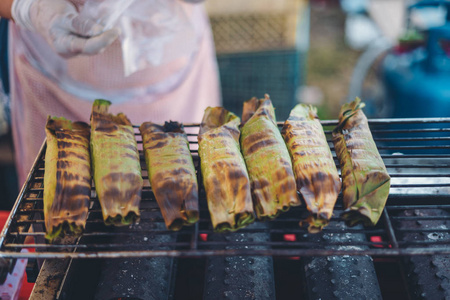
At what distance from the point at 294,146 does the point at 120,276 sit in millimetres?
1042

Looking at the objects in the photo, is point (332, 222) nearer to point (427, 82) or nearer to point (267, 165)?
point (267, 165)

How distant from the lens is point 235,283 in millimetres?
1768

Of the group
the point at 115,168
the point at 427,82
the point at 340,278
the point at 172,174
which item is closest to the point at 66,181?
the point at 115,168

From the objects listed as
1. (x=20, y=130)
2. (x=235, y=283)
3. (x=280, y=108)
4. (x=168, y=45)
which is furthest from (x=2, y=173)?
(x=280, y=108)

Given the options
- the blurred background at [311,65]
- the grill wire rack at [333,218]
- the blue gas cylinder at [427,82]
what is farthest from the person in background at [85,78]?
the blue gas cylinder at [427,82]

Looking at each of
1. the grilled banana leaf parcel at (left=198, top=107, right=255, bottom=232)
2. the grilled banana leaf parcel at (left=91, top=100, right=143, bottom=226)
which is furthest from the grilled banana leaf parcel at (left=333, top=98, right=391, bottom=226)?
the grilled banana leaf parcel at (left=91, top=100, right=143, bottom=226)

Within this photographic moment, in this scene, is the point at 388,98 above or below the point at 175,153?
above

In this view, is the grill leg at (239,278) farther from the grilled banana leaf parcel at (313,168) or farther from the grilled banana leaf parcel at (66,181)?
the grilled banana leaf parcel at (66,181)

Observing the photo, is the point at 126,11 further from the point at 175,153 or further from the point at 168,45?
the point at 175,153

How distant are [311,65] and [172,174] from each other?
6.64 meters

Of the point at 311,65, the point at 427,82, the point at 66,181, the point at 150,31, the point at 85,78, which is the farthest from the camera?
the point at 311,65

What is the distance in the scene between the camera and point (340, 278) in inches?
69.8

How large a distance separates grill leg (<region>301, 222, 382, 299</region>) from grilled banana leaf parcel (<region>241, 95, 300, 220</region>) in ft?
0.93

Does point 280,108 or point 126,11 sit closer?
point 126,11
